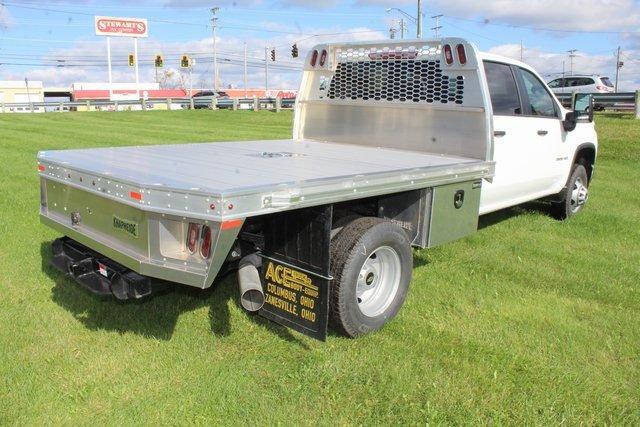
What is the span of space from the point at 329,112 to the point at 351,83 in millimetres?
395

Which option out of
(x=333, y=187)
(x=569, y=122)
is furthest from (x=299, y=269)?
(x=569, y=122)

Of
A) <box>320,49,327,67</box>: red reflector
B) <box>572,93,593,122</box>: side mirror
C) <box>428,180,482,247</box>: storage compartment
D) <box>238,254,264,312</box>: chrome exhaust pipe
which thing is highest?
<box>320,49,327,67</box>: red reflector

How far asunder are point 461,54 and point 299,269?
8.90 feet

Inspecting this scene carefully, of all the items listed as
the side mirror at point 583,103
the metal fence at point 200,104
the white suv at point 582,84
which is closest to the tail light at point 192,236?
the side mirror at point 583,103

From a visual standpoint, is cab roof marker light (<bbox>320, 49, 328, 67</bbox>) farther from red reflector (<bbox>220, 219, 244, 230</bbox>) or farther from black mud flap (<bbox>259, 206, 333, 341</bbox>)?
red reflector (<bbox>220, 219, 244, 230</bbox>)

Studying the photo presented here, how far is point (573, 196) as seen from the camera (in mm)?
7574

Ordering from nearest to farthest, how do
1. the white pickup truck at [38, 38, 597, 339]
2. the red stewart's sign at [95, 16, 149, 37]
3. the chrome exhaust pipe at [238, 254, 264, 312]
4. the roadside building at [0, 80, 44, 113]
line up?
the white pickup truck at [38, 38, 597, 339] → the chrome exhaust pipe at [238, 254, 264, 312] → the red stewart's sign at [95, 16, 149, 37] → the roadside building at [0, 80, 44, 113]

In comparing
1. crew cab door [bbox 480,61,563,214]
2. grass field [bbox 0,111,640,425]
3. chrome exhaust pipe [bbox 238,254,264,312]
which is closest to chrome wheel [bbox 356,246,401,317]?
grass field [bbox 0,111,640,425]

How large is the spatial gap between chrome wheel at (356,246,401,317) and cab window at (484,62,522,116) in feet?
6.65

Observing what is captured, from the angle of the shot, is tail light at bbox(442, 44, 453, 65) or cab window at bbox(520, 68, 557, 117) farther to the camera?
cab window at bbox(520, 68, 557, 117)

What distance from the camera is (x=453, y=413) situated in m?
3.25

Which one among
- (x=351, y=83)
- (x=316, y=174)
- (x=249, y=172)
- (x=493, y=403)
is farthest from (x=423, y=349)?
(x=351, y=83)

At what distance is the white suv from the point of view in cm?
2923

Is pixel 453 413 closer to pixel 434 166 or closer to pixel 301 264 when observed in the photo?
pixel 301 264
